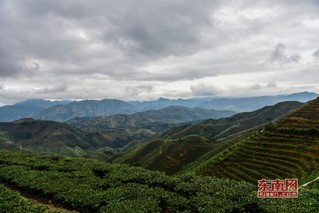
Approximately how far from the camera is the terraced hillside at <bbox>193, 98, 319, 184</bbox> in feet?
283

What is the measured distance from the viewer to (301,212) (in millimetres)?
25359

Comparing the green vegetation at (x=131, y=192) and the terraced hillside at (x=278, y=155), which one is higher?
the green vegetation at (x=131, y=192)

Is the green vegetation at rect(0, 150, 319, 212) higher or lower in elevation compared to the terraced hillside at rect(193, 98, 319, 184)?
higher

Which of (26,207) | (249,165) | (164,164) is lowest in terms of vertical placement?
(164,164)

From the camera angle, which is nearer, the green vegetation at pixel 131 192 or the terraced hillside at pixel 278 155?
the green vegetation at pixel 131 192

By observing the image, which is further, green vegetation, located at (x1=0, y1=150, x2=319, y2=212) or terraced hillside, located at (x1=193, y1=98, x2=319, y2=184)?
terraced hillside, located at (x1=193, y1=98, x2=319, y2=184)

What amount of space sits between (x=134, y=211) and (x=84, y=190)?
30.2 ft

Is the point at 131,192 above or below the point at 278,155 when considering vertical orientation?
above

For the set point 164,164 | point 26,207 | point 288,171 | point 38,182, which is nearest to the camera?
point 26,207

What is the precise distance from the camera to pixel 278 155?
9694 cm

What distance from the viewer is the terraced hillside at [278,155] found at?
86.2m

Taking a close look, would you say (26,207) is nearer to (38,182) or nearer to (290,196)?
(38,182)

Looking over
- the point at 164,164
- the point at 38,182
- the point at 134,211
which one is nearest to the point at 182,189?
the point at 134,211

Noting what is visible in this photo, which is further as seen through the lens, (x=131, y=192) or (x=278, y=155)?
(x=278, y=155)
